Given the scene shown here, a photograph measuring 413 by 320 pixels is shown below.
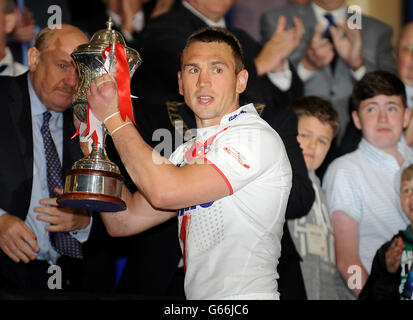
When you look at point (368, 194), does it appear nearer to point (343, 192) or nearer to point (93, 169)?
point (343, 192)

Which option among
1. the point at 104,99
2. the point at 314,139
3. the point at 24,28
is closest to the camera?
the point at 104,99

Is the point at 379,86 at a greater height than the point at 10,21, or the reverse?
the point at 10,21

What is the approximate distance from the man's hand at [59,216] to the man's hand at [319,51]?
217 cm

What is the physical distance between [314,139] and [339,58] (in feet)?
3.52

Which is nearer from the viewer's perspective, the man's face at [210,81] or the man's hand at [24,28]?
the man's face at [210,81]

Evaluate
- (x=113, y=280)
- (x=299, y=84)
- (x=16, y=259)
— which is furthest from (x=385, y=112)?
(x=16, y=259)

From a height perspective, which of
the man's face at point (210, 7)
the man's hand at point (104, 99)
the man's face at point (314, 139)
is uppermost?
the man's face at point (210, 7)

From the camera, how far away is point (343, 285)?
3.63m

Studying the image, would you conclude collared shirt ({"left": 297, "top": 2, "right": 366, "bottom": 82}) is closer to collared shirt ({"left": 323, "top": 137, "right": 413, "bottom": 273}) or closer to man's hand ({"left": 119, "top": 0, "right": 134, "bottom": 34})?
collared shirt ({"left": 323, "top": 137, "right": 413, "bottom": 273})

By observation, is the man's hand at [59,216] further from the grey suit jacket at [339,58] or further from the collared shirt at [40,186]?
the grey suit jacket at [339,58]

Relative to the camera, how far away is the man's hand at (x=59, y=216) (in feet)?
9.94

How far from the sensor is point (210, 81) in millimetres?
2574

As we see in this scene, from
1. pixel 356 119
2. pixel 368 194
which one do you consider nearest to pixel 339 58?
pixel 356 119

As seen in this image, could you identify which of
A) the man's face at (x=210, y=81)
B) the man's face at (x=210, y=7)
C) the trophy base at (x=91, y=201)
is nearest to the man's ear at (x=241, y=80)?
the man's face at (x=210, y=81)
